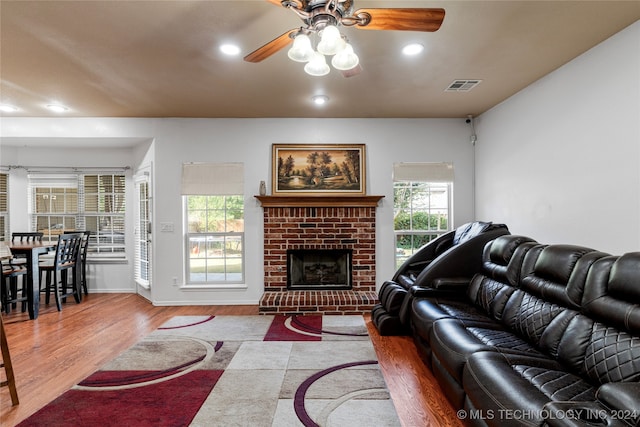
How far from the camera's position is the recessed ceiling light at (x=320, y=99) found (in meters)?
3.84

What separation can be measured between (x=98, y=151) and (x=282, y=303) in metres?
3.90

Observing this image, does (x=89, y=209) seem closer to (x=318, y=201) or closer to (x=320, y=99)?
(x=318, y=201)

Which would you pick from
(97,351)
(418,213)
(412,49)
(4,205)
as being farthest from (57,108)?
(418,213)

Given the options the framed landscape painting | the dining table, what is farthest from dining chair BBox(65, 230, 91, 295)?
the framed landscape painting

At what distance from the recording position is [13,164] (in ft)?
17.4

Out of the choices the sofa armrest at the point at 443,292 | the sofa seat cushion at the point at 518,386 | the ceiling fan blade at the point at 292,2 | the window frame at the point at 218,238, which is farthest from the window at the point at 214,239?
the sofa seat cushion at the point at 518,386

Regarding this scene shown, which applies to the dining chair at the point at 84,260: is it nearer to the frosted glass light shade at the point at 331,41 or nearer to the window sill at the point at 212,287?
the window sill at the point at 212,287

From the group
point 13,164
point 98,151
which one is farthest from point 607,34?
point 13,164

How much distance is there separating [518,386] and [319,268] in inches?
136

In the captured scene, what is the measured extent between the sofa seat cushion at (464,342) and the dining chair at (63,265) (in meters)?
4.61

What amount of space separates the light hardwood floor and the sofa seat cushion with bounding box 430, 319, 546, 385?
32 cm

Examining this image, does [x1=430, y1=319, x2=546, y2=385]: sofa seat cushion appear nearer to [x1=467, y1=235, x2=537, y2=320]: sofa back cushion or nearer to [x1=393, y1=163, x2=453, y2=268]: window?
[x1=467, y1=235, x2=537, y2=320]: sofa back cushion

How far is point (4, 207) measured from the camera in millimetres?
5301

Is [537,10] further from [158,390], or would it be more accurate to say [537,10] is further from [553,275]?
[158,390]
